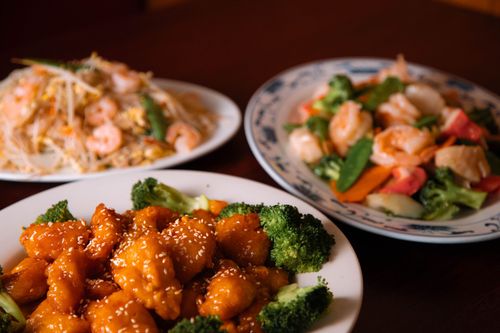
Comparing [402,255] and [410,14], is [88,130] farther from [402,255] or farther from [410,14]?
[410,14]

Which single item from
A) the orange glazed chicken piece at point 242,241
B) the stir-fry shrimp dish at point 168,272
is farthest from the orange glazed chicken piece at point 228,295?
the orange glazed chicken piece at point 242,241

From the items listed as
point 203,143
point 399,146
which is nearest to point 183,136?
point 203,143

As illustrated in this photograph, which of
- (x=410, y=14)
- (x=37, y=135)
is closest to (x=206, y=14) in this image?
(x=410, y=14)

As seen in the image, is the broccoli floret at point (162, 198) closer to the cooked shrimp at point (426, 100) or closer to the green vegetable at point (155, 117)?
the green vegetable at point (155, 117)

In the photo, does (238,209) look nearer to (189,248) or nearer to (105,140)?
(189,248)

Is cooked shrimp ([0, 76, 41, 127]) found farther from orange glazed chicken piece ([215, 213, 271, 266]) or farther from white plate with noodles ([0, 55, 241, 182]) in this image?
orange glazed chicken piece ([215, 213, 271, 266])
